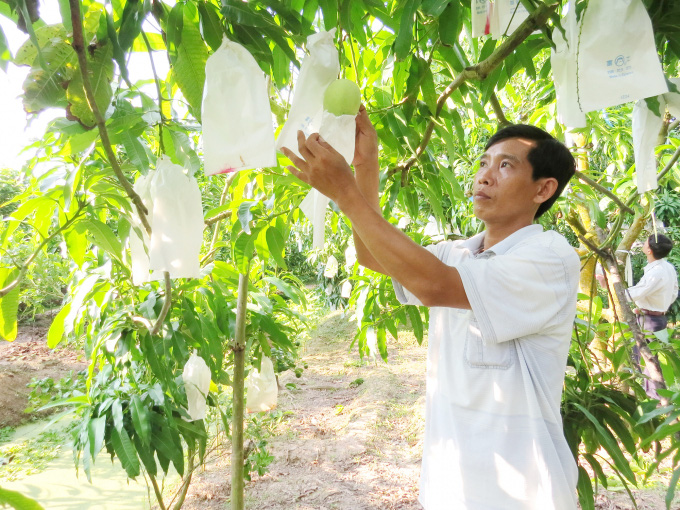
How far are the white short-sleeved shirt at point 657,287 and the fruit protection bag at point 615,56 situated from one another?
8.47 feet

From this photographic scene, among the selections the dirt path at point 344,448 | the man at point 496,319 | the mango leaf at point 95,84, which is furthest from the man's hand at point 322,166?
the dirt path at point 344,448

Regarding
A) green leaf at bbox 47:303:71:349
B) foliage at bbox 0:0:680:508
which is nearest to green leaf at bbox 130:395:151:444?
foliage at bbox 0:0:680:508

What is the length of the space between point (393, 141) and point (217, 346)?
0.76m

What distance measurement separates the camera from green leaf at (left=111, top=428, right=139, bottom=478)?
4.26ft

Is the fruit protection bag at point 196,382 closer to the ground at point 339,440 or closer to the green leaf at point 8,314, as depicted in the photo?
the green leaf at point 8,314

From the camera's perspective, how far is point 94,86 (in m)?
0.65

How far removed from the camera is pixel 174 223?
0.78 metres

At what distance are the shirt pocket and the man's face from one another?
0.22m

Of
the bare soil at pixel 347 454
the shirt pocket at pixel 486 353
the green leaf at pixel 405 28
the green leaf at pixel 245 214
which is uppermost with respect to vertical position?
the green leaf at pixel 405 28

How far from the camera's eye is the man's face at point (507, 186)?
0.92m

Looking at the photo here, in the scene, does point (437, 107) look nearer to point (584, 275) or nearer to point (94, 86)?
point (94, 86)

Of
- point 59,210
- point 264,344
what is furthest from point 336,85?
point 264,344

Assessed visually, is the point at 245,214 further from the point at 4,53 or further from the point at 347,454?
the point at 347,454

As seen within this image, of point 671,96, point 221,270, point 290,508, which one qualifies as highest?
point 671,96
